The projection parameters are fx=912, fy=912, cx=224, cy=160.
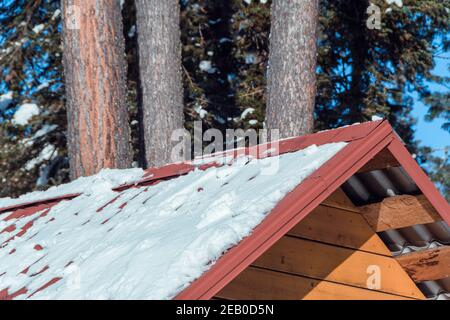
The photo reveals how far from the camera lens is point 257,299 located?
5.00m

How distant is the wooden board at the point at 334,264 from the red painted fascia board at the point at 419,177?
0.68 m

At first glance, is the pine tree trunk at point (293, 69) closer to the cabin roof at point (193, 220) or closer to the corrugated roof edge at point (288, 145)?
the corrugated roof edge at point (288, 145)

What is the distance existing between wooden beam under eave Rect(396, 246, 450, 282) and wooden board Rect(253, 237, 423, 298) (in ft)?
0.19

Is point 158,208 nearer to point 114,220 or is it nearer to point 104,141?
point 114,220

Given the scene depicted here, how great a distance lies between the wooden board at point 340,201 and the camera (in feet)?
17.9

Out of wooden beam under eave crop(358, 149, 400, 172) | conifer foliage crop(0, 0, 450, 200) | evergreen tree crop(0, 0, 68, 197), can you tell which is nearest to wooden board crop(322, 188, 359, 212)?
wooden beam under eave crop(358, 149, 400, 172)

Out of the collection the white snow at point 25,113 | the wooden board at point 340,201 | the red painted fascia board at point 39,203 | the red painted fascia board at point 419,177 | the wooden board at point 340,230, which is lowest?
the white snow at point 25,113

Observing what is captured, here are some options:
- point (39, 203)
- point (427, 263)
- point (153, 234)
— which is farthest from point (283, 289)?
point (39, 203)

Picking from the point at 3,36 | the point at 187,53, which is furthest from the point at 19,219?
the point at 3,36

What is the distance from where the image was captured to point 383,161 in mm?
5082

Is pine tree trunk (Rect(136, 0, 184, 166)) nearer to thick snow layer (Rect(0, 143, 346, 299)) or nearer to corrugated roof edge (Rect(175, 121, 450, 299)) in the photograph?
thick snow layer (Rect(0, 143, 346, 299))

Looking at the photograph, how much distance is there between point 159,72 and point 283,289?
7507 mm

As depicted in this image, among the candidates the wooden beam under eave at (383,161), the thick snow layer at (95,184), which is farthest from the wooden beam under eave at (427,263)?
the thick snow layer at (95,184)
